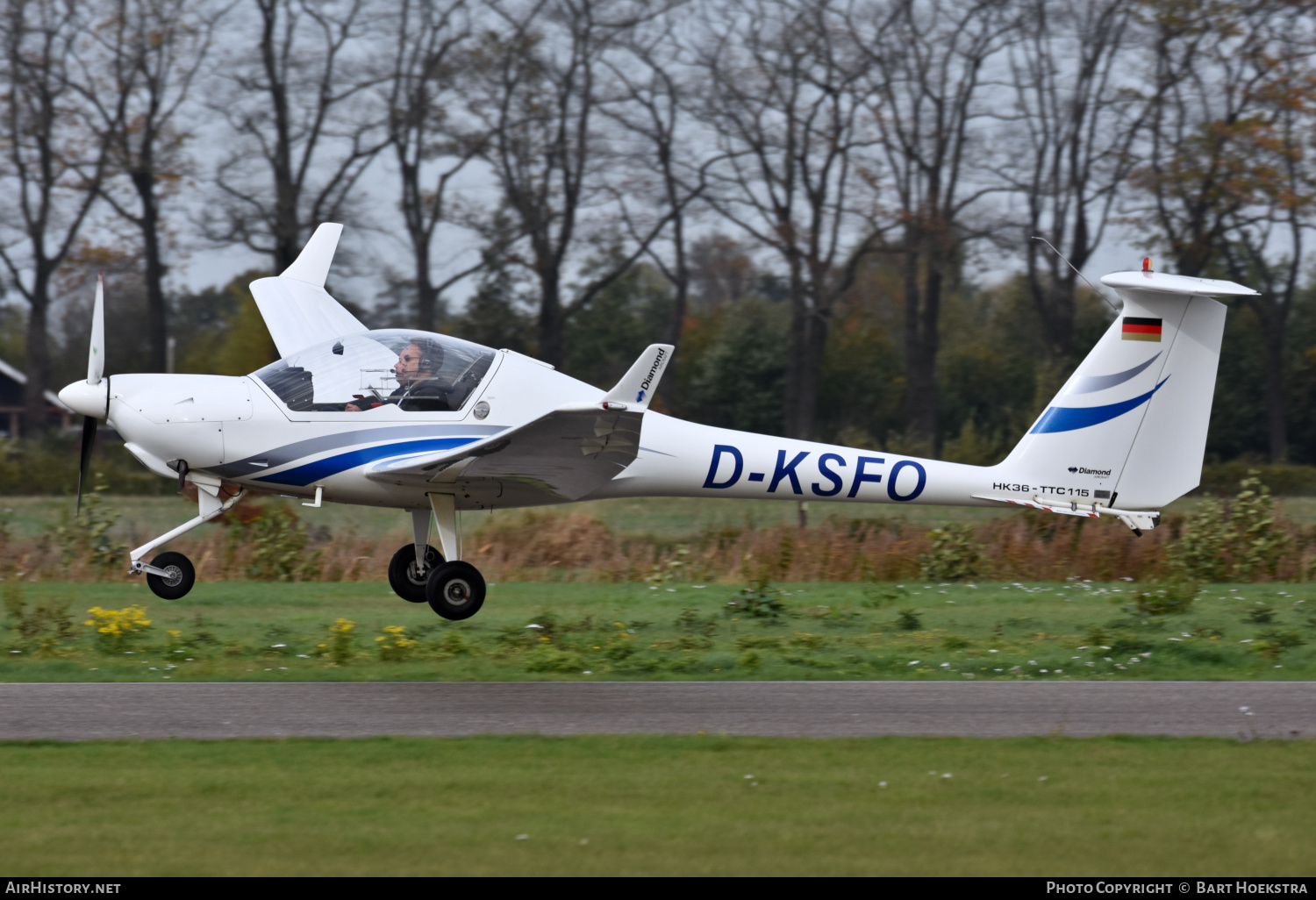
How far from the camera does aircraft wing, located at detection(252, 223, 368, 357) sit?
13422mm

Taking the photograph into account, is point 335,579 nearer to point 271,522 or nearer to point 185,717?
point 271,522

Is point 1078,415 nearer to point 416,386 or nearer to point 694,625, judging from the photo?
point 694,625

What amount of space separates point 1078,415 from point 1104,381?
392 mm

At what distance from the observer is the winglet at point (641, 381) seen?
9500 millimetres

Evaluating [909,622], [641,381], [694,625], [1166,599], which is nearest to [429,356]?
[641,381]

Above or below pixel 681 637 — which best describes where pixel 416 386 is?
above

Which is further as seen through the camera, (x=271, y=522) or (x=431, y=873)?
A: (x=271, y=522)

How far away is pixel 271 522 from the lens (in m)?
19.0

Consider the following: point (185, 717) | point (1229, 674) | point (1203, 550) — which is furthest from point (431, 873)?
point (1203, 550)

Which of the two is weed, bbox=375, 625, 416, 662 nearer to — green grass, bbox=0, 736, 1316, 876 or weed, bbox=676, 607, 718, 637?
weed, bbox=676, 607, 718, 637

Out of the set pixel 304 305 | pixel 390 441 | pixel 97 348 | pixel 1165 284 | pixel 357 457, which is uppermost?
pixel 1165 284

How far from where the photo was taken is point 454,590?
12.0 metres

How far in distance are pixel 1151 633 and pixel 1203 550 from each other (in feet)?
19.9

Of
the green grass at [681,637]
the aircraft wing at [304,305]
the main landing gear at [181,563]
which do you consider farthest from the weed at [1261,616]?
the main landing gear at [181,563]
